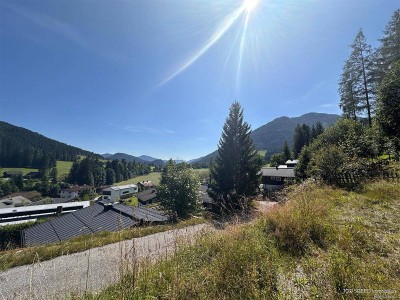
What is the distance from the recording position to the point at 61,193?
83.4m

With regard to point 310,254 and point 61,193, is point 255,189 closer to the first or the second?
point 310,254

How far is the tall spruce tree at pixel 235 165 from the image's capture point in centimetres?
2080

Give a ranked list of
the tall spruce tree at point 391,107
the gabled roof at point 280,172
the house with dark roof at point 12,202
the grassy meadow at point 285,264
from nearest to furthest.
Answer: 1. the grassy meadow at point 285,264
2. the tall spruce tree at point 391,107
3. the gabled roof at point 280,172
4. the house with dark roof at point 12,202

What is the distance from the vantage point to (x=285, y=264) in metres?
3.64

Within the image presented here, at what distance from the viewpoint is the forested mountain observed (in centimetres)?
11606

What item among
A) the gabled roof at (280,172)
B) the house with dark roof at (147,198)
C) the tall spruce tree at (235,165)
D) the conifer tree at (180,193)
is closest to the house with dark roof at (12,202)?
the house with dark roof at (147,198)

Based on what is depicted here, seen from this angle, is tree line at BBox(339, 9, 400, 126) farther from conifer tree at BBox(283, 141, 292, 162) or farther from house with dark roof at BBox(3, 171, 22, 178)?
house with dark roof at BBox(3, 171, 22, 178)

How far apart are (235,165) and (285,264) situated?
17.7 meters

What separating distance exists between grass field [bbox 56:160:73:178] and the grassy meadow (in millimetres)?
131178

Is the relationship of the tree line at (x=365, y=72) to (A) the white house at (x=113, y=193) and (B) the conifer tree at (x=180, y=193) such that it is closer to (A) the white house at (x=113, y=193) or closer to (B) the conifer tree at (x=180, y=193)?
(B) the conifer tree at (x=180, y=193)

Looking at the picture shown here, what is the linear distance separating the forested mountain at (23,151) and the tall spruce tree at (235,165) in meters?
130

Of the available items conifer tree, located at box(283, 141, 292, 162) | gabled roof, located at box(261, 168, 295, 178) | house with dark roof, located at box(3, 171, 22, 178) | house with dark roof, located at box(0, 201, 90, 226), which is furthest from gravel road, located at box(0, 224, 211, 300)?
house with dark roof, located at box(3, 171, 22, 178)

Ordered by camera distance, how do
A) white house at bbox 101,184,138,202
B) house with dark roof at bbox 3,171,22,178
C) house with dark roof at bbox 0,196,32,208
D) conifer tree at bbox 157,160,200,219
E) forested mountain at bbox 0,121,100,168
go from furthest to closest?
forested mountain at bbox 0,121,100,168, house with dark roof at bbox 3,171,22,178, white house at bbox 101,184,138,202, house with dark roof at bbox 0,196,32,208, conifer tree at bbox 157,160,200,219

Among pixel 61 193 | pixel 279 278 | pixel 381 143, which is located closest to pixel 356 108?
pixel 381 143
